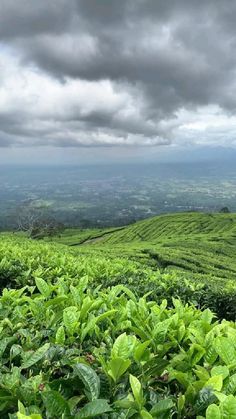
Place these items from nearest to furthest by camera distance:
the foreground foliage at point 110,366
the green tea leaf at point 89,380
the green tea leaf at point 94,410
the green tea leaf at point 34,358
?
the green tea leaf at point 94,410 < the foreground foliage at point 110,366 < the green tea leaf at point 89,380 < the green tea leaf at point 34,358

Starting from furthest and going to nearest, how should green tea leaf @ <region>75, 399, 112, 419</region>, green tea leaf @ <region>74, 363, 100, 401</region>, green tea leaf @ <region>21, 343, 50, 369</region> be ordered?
green tea leaf @ <region>21, 343, 50, 369</region>
green tea leaf @ <region>74, 363, 100, 401</region>
green tea leaf @ <region>75, 399, 112, 419</region>

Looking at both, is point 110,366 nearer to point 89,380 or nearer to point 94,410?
point 89,380

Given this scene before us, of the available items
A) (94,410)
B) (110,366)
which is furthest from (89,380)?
(94,410)

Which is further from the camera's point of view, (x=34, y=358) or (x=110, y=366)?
(x=34, y=358)

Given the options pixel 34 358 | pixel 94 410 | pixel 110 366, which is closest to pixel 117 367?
pixel 110 366

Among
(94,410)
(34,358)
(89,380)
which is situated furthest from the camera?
(34,358)

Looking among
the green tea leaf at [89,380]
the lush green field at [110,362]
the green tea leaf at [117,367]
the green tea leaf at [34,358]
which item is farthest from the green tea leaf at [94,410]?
the green tea leaf at [34,358]

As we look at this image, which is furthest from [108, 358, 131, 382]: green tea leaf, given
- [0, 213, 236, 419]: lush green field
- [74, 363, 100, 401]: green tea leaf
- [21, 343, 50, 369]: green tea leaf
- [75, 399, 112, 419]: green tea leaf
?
Result: [21, 343, 50, 369]: green tea leaf

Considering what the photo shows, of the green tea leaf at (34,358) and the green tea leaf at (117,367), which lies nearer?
the green tea leaf at (117,367)

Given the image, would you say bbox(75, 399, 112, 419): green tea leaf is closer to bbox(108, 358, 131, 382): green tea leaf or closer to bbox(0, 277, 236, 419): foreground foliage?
bbox(0, 277, 236, 419): foreground foliage

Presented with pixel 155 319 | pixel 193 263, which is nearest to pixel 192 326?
pixel 155 319

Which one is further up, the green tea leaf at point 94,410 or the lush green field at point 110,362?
the green tea leaf at point 94,410

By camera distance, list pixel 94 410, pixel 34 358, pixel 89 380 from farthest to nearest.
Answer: pixel 34 358 → pixel 89 380 → pixel 94 410

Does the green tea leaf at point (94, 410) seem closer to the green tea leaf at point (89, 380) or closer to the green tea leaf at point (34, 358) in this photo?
the green tea leaf at point (89, 380)
